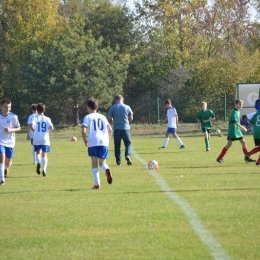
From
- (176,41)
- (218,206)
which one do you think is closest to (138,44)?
(176,41)

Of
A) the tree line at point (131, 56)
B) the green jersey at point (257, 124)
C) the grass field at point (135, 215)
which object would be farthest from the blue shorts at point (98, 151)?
the tree line at point (131, 56)

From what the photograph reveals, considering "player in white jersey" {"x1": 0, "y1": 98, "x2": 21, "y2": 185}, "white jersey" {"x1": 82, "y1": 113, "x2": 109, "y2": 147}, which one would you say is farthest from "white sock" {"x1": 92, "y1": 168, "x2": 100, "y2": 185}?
"player in white jersey" {"x1": 0, "y1": 98, "x2": 21, "y2": 185}

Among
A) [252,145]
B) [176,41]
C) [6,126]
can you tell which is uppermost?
[176,41]

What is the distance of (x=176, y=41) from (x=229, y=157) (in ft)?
126

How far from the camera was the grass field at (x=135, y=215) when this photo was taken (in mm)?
7570

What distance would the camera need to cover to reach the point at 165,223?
912 centimetres

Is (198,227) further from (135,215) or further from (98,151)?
(98,151)

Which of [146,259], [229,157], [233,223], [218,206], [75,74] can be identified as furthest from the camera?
[75,74]

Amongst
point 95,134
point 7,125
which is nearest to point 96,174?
point 95,134

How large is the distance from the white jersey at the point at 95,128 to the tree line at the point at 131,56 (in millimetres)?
36745

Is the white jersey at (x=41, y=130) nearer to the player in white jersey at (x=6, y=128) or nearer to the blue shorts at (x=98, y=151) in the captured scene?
the player in white jersey at (x=6, y=128)

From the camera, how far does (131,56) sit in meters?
60.8

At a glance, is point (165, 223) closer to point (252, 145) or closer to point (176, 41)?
point (252, 145)

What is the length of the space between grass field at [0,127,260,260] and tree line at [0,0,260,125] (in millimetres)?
33878
